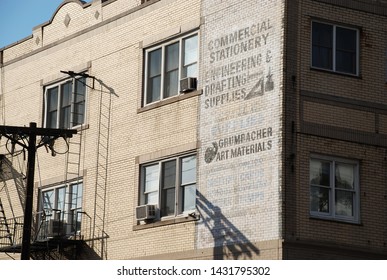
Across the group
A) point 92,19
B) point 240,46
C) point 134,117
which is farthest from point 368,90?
point 92,19

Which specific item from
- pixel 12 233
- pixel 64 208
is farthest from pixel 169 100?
pixel 12 233

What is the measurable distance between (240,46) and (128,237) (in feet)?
21.6

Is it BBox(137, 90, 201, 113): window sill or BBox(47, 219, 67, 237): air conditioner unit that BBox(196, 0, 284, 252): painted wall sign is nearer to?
BBox(137, 90, 201, 113): window sill

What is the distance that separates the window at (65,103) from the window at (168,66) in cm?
291

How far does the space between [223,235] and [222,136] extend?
8.74 feet

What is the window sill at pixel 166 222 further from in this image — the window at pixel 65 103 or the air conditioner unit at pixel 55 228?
the window at pixel 65 103

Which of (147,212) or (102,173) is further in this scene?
(102,173)

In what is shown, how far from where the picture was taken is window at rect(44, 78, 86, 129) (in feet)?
108

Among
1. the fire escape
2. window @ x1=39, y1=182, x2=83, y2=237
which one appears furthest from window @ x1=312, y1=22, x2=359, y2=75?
window @ x1=39, y1=182, x2=83, y2=237

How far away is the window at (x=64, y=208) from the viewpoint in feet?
105

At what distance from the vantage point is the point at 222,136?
1066 inches

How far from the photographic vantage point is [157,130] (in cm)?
2931

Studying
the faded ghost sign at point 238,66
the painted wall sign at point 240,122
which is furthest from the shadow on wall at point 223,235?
the faded ghost sign at point 238,66

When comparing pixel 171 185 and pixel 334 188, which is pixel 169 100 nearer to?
pixel 171 185
